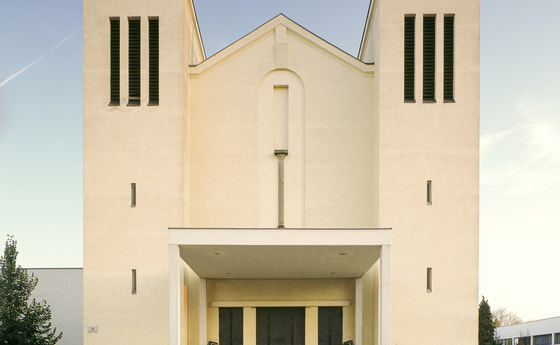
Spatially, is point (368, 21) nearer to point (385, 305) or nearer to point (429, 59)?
point (429, 59)

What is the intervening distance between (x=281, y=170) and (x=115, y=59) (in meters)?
6.48

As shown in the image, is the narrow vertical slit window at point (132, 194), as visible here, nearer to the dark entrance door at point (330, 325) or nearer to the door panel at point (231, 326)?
the door panel at point (231, 326)

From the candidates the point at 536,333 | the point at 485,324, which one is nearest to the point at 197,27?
the point at 485,324

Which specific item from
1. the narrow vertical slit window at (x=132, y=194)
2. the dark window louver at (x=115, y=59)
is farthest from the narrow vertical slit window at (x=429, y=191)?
the dark window louver at (x=115, y=59)

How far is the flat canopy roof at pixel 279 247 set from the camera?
1112cm

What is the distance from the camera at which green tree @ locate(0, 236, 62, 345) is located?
1894 cm

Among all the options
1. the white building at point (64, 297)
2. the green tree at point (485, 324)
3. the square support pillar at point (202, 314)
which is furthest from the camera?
the green tree at point (485, 324)

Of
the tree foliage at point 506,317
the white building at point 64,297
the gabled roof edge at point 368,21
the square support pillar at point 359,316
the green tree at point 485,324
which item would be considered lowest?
A: the tree foliage at point 506,317

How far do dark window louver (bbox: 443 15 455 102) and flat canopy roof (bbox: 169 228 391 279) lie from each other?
6098 mm

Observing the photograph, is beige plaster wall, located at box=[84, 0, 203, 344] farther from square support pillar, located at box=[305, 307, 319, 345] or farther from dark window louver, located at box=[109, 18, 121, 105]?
square support pillar, located at box=[305, 307, 319, 345]

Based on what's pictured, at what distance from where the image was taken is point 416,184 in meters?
15.0

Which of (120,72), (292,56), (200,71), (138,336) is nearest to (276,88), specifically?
(292,56)

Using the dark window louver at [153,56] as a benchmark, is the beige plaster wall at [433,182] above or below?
below

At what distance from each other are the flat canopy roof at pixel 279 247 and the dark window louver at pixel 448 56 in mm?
6098
